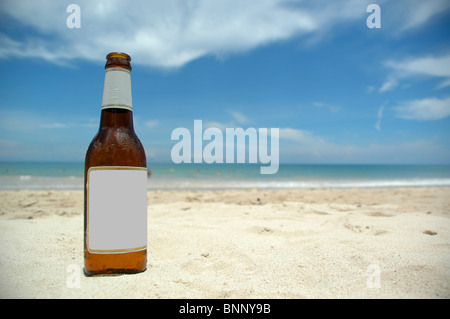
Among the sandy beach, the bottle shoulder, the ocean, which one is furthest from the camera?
the ocean

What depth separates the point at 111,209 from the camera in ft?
5.56

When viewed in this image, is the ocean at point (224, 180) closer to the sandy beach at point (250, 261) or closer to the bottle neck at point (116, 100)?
the sandy beach at point (250, 261)

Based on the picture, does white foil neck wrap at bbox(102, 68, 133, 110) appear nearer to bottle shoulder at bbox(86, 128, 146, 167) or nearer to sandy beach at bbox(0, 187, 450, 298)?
bottle shoulder at bbox(86, 128, 146, 167)

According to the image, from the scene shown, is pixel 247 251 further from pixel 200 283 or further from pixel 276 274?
pixel 200 283

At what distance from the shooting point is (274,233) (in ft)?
10.6

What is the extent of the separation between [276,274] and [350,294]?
46 centimetres

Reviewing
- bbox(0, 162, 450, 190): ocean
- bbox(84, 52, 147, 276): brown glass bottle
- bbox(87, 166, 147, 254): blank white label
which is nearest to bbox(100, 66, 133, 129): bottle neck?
bbox(84, 52, 147, 276): brown glass bottle

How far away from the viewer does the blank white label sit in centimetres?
168

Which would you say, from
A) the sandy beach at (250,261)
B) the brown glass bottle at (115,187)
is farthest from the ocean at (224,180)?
the brown glass bottle at (115,187)

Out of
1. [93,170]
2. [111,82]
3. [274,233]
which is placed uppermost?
[111,82]

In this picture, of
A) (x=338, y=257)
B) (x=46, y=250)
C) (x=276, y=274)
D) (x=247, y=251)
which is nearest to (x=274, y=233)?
(x=247, y=251)

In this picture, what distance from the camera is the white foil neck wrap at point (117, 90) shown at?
5.85ft

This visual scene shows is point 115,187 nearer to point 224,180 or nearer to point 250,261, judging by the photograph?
point 250,261

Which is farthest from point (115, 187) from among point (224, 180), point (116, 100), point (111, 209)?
point (224, 180)
